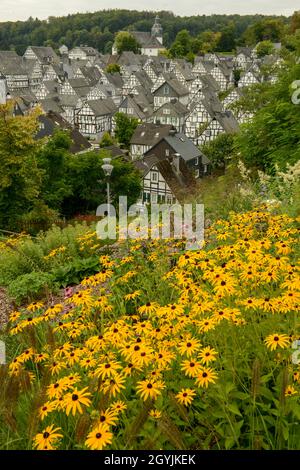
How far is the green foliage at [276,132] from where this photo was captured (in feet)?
38.5

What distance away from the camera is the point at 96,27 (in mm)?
144750

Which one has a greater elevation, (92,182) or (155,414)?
(92,182)

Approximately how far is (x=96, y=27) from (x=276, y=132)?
147 metres

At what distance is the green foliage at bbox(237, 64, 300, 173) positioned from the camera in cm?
1175

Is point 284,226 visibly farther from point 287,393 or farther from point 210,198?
point 210,198

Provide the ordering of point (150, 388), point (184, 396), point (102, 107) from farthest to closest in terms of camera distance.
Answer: point (102, 107) < point (184, 396) < point (150, 388)

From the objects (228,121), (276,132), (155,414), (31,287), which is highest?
(228,121)

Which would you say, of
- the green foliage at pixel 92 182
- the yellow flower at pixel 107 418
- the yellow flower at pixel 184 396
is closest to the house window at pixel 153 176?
the green foliage at pixel 92 182

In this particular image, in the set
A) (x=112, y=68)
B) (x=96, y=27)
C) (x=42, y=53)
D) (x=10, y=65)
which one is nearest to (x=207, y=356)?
(x=10, y=65)

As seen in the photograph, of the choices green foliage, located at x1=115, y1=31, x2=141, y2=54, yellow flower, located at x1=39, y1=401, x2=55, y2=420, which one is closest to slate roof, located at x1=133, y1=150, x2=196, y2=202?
yellow flower, located at x1=39, y1=401, x2=55, y2=420

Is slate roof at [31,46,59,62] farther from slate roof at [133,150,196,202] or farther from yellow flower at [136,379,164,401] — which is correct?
yellow flower at [136,379,164,401]

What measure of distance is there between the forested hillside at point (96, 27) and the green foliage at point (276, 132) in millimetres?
129346

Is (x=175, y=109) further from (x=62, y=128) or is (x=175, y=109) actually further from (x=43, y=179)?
(x=43, y=179)

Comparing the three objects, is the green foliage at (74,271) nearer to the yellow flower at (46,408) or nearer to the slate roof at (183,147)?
the yellow flower at (46,408)
